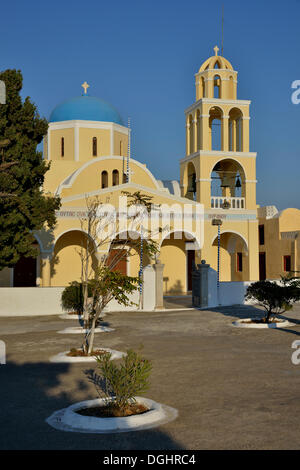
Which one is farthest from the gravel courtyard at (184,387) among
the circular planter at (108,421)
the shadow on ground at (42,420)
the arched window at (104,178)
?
the arched window at (104,178)

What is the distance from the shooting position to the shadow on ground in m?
5.57

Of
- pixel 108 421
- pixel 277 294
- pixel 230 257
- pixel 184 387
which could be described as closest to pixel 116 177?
pixel 230 257

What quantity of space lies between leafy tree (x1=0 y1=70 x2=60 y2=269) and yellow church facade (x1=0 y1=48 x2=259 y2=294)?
16.4ft

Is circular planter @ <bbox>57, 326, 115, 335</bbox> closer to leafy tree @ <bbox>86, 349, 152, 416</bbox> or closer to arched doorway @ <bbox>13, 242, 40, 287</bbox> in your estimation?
leafy tree @ <bbox>86, 349, 152, 416</bbox>

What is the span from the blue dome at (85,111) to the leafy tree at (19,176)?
12288mm

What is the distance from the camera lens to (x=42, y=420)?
6.54 meters

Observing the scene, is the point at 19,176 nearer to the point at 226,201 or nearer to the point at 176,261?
the point at 226,201

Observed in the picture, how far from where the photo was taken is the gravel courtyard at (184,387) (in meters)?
5.73

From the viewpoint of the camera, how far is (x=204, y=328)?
15.7m

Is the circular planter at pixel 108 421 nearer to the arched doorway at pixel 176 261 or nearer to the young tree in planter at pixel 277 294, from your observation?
the young tree in planter at pixel 277 294

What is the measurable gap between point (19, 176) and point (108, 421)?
13413 millimetres

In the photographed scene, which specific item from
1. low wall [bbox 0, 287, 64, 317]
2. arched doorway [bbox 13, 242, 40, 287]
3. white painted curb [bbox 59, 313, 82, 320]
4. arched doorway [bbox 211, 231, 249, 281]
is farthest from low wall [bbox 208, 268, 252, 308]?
arched doorway [bbox 13, 242, 40, 287]

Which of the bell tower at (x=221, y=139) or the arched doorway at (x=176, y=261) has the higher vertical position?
the bell tower at (x=221, y=139)
